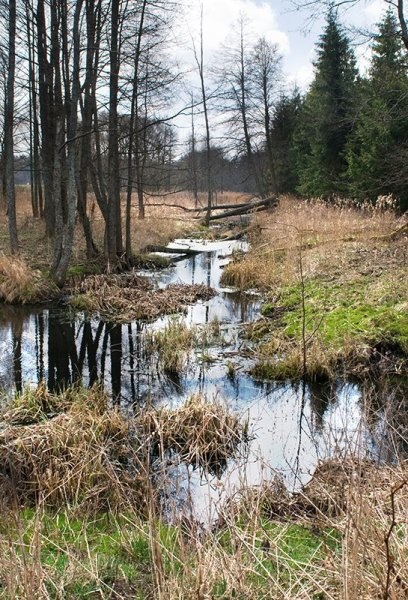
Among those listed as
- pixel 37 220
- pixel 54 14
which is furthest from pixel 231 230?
pixel 54 14

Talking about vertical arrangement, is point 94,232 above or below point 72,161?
below

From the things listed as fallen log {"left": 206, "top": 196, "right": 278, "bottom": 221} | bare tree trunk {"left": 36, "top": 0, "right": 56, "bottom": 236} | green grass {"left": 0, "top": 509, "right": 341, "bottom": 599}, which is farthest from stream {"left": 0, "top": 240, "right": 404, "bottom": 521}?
fallen log {"left": 206, "top": 196, "right": 278, "bottom": 221}

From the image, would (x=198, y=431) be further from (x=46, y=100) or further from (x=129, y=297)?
(x=46, y=100)

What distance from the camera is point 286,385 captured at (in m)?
6.51

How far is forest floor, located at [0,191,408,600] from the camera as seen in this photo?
247 cm

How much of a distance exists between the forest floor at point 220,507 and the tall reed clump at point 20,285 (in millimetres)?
4713

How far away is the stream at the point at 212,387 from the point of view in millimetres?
4301

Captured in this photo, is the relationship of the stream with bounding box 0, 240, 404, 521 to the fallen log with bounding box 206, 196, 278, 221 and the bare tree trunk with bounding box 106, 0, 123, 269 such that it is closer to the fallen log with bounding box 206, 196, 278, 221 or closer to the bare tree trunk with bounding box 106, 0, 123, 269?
the bare tree trunk with bounding box 106, 0, 123, 269

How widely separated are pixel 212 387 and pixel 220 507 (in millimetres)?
3332

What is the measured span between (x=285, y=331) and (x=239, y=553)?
218 inches

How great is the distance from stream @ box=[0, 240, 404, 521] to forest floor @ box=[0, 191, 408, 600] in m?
0.24

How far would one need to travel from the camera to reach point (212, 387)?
644 centimetres

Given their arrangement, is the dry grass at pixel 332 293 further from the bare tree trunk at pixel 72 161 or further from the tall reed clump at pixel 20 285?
the tall reed clump at pixel 20 285

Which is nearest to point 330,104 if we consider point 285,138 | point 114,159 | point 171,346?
point 285,138
